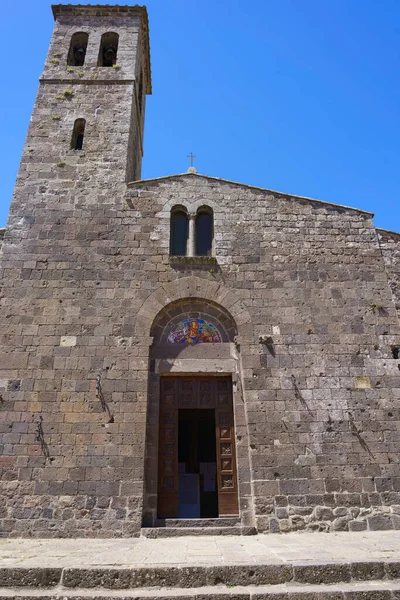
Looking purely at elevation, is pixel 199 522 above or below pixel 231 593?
above

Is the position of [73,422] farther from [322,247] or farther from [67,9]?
[67,9]

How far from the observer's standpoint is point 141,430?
8883 millimetres

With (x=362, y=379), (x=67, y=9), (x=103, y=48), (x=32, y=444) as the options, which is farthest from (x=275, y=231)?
(x=67, y=9)

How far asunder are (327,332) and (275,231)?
3.02 m

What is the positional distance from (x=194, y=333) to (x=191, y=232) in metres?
2.72

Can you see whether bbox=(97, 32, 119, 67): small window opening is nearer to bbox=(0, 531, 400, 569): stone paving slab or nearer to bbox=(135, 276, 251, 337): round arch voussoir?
bbox=(135, 276, 251, 337): round arch voussoir

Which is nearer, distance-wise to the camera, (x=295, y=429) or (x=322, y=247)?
(x=295, y=429)

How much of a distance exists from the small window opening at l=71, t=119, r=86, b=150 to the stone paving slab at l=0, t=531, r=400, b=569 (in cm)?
1037

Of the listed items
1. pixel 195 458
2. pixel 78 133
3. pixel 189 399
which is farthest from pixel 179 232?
pixel 195 458

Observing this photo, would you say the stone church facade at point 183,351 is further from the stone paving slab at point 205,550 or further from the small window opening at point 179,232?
the stone paving slab at point 205,550

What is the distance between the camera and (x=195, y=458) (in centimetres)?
1160

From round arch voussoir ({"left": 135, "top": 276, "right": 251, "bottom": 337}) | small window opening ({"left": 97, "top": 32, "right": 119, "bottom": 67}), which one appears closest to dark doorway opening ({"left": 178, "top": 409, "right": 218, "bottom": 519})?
round arch voussoir ({"left": 135, "top": 276, "right": 251, "bottom": 337})

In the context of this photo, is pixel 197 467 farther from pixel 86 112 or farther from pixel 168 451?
pixel 86 112

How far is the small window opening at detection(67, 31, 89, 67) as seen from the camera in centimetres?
1465
